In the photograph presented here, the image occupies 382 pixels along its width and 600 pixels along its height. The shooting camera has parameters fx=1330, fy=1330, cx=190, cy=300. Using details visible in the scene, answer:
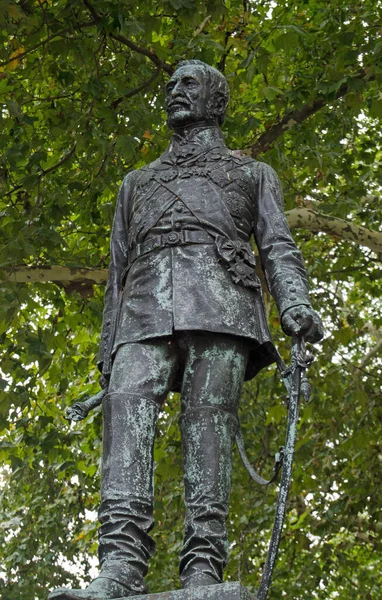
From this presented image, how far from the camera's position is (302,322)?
502 cm

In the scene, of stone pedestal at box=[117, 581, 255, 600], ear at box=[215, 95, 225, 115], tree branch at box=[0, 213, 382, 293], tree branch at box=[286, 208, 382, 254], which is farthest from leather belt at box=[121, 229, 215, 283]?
tree branch at box=[286, 208, 382, 254]

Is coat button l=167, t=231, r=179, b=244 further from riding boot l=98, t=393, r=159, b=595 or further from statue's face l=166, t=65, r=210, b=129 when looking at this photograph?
riding boot l=98, t=393, r=159, b=595

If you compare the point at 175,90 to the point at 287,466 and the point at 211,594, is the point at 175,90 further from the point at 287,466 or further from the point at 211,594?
the point at 211,594

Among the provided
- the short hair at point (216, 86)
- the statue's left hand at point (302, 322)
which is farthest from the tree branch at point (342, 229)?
the statue's left hand at point (302, 322)

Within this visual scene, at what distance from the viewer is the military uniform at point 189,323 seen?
15.5 ft

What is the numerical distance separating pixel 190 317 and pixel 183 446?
0.48 metres

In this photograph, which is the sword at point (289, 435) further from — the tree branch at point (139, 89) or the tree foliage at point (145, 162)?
the tree branch at point (139, 89)

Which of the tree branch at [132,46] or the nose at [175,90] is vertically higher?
the tree branch at [132,46]

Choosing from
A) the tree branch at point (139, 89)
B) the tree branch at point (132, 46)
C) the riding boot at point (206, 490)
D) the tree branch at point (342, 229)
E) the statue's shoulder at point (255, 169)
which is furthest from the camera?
the tree branch at point (342, 229)

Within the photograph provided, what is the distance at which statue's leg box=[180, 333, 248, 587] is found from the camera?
15.4 ft

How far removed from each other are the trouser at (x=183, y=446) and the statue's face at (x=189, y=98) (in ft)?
3.29

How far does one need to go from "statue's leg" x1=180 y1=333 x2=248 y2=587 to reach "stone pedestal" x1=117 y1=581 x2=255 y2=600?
0.28 metres

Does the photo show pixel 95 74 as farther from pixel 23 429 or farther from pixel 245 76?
pixel 23 429

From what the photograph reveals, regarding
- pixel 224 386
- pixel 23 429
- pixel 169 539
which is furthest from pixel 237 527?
pixel 224 386
